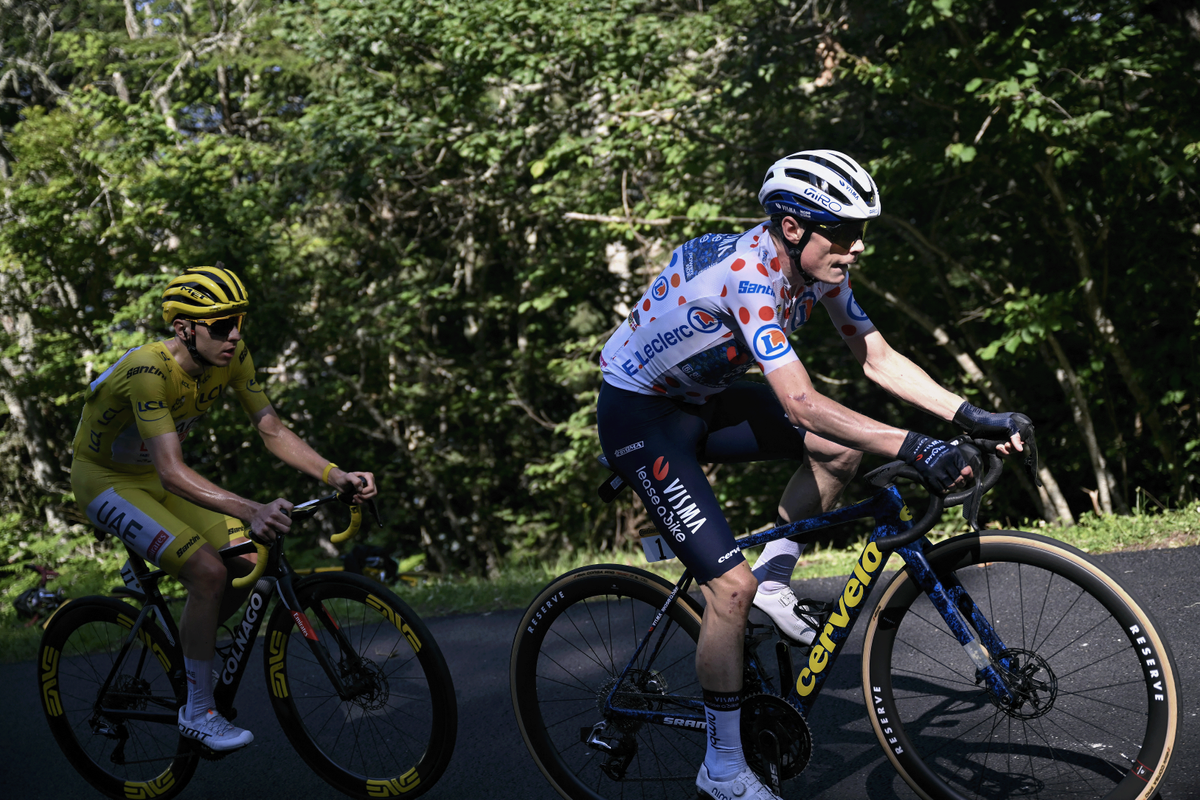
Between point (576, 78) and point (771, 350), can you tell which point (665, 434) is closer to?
point (771, 350)

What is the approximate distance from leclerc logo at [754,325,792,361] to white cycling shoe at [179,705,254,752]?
232 cm

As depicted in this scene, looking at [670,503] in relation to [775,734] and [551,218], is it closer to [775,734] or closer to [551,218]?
[775,734]

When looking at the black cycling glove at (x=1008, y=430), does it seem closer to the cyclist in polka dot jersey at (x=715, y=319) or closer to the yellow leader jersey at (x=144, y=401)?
the cyclist in polka dot jersey at (x=715, y=319)

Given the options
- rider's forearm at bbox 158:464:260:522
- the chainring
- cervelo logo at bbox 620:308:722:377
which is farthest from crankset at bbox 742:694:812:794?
rider's forearm at bbox 158:464:260:522

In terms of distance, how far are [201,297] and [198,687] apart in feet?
4.82

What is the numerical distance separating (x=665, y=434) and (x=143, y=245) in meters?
13.7

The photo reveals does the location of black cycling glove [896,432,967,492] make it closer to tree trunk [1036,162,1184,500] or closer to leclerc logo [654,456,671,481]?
leclerc logo [654,456,671,481]

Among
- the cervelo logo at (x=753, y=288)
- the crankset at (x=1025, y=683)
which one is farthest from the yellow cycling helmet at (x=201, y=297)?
the crankset at (x=1025, y=683)

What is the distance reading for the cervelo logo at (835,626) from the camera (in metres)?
2.92

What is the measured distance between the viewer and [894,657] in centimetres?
310

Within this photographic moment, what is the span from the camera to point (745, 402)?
3303mm

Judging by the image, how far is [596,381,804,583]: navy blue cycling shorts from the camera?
9.76 feet

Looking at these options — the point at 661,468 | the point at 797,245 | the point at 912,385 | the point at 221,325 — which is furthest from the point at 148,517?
the point at 912,385

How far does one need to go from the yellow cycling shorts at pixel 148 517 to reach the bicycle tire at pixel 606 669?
138 cm
